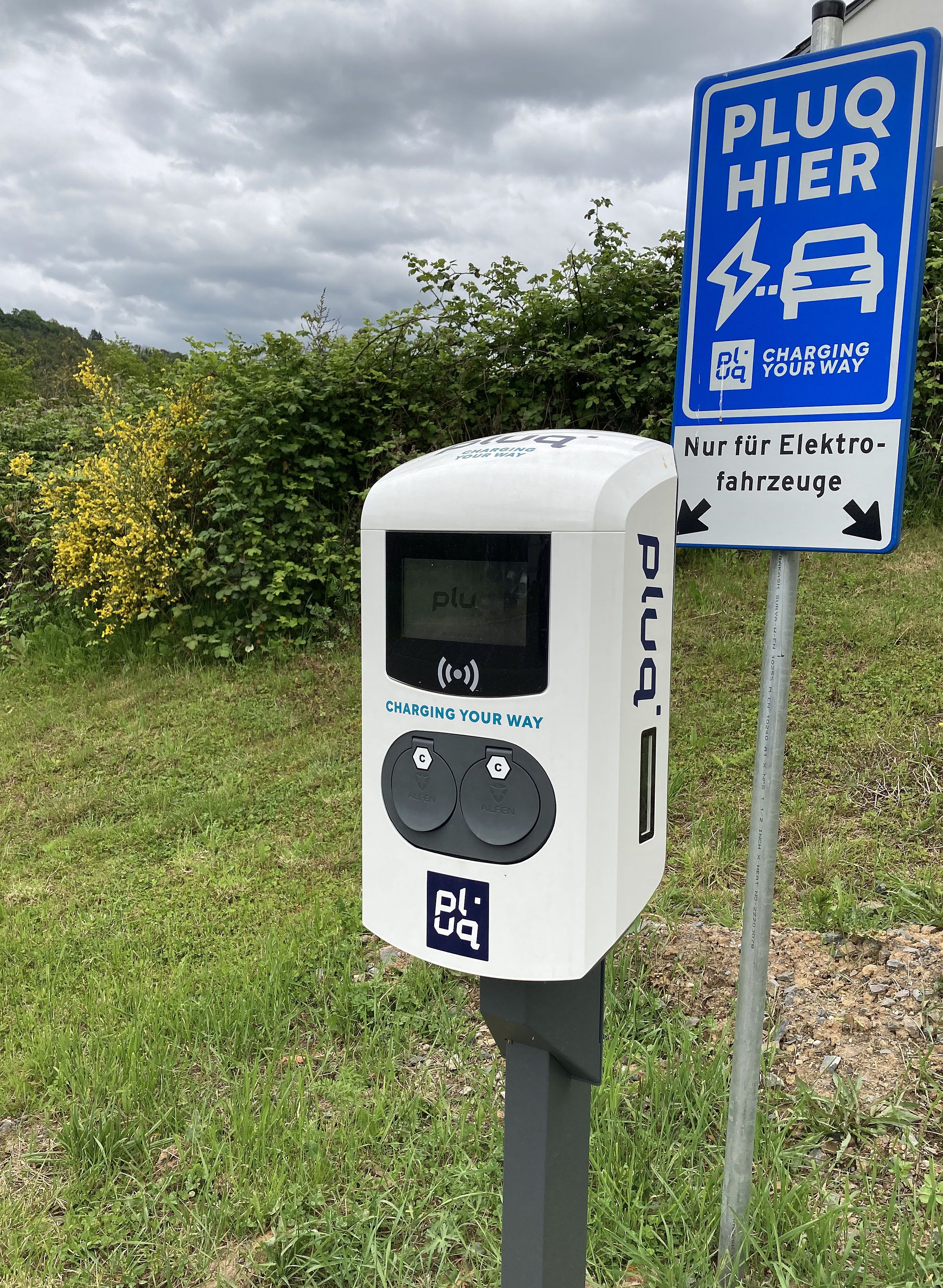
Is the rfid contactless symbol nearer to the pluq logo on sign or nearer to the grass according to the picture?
the pluq logo on sign

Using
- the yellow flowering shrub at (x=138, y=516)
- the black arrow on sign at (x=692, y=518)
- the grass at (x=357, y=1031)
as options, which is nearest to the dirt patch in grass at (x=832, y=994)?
the grass at (x=357, y=1031)

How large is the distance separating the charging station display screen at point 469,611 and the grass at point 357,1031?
1.37 metres

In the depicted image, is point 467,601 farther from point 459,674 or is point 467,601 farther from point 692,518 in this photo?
point 692,518

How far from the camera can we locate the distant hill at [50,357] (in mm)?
13360

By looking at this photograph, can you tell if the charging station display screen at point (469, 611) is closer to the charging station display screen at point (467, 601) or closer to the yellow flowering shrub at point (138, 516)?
the charging station display screen at point (467, 601)

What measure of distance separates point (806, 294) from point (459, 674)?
2.99ft

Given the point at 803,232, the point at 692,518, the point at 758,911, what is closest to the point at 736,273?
the point at 803,232

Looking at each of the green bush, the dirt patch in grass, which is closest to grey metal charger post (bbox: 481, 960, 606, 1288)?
the dirt patch in grass

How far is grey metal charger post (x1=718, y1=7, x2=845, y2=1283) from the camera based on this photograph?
1.69 meters

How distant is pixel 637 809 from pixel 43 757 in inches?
186

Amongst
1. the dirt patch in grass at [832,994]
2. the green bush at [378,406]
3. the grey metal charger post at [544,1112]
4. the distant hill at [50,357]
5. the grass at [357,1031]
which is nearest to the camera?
the grey metal charger post at [544,1112]

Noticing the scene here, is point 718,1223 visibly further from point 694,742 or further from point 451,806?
point 694,742

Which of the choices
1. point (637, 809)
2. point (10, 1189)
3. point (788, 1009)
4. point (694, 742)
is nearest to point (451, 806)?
point (637, 809)

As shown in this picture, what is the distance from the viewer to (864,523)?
152cm
